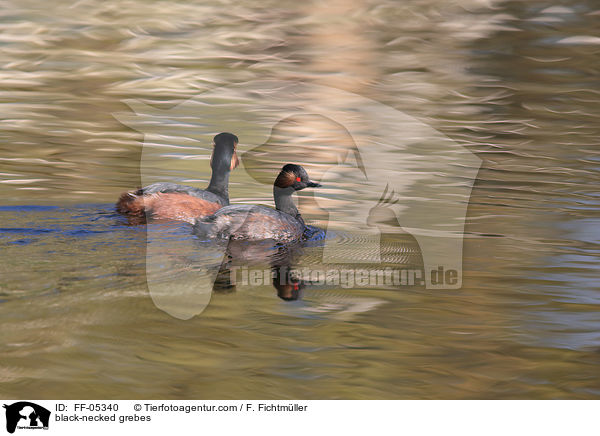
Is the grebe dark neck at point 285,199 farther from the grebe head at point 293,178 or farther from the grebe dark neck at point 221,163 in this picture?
the grebe dark neck at point 221,163

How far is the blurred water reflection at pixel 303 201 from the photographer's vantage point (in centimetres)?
518

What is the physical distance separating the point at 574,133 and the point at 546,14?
33.4ft

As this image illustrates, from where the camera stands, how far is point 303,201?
977 cm

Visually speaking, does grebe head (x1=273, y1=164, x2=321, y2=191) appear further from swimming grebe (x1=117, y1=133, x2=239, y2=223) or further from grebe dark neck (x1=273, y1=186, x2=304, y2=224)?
swimming grebe (x1=117, y1=133, x2=239, y2=223)

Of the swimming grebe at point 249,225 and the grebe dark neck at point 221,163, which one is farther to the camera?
the grebe dark neck at point 221,163

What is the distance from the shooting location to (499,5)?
938 inches

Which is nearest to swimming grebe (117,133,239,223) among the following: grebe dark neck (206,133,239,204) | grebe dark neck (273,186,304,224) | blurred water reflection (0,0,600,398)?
blurred water reflection (0,0,600,398)

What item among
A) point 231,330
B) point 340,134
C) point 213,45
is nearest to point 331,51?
point 213,45

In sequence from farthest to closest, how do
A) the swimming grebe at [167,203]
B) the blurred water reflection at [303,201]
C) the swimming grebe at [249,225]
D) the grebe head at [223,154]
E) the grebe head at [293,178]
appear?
the grebe head at [223,154], the grebe head at [293,178], the swimming grebe at [167,203], the swimming grebe at [249,225], the blurred water reflection at [303,201]

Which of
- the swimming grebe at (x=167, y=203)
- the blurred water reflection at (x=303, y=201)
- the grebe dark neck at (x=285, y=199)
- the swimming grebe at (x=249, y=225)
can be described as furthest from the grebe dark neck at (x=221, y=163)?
the swimming grebe at (x=249, y=225)

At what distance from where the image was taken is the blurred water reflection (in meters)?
5.18

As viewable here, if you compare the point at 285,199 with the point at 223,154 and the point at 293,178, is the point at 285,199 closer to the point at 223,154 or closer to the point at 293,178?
the point at 293,178

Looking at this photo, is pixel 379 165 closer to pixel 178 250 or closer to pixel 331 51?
pixel 178 250

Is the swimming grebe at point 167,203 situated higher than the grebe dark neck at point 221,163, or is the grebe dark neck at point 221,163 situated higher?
the grebe dark neck at point 221,163
